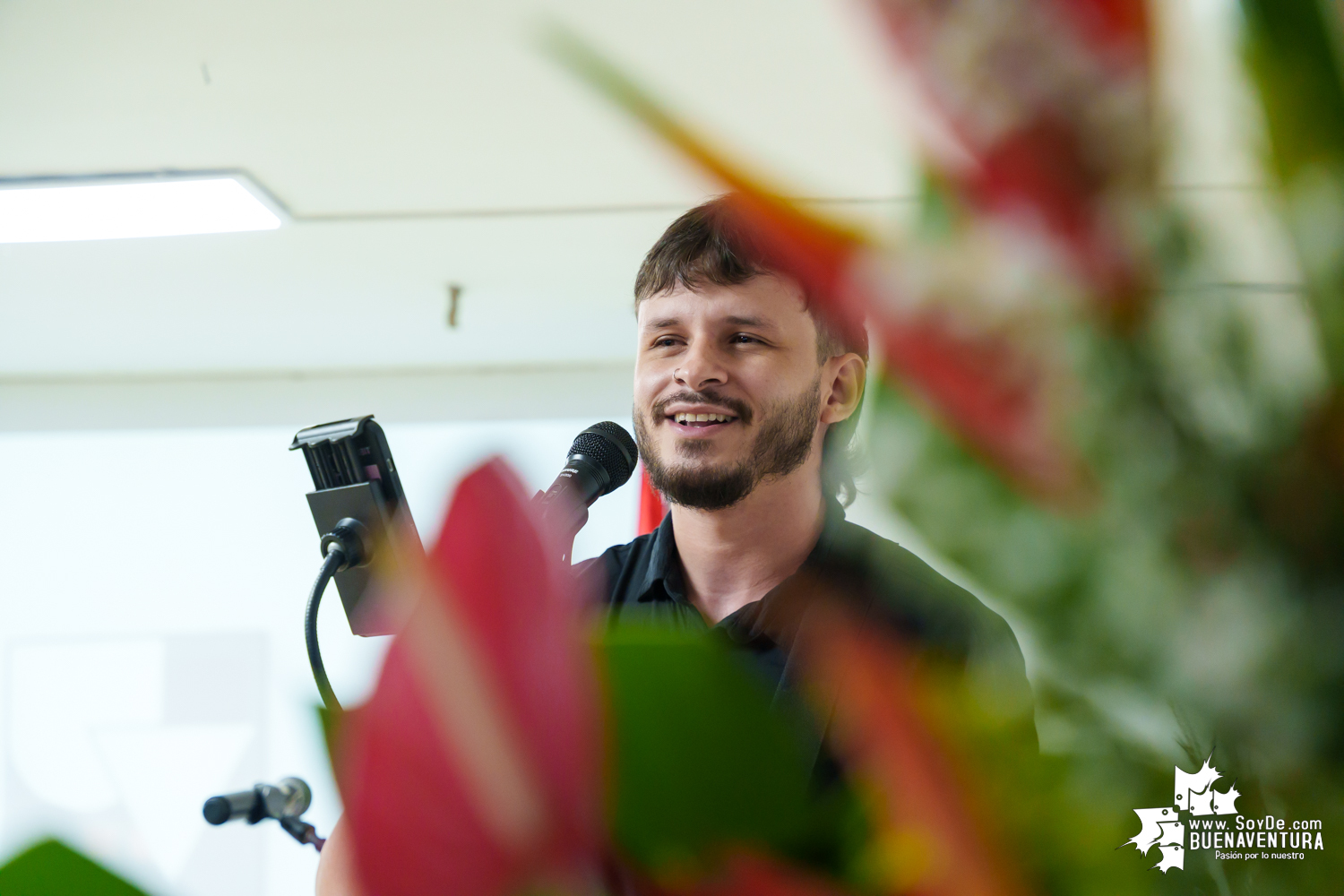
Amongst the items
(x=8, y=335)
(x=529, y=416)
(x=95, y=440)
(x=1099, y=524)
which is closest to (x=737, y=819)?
(x=1099, y=524)

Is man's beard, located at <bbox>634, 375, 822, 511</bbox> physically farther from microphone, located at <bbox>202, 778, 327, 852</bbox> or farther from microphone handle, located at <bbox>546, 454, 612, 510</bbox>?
microphone, located at <bbox>202, 778, 327, 852</bbox>

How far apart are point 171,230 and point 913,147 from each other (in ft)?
9.91

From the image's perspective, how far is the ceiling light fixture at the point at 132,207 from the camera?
7.90ft

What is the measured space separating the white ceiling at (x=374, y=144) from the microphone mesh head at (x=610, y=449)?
66 centimetres

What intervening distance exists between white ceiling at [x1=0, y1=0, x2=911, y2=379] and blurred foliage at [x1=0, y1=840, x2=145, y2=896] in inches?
44.8

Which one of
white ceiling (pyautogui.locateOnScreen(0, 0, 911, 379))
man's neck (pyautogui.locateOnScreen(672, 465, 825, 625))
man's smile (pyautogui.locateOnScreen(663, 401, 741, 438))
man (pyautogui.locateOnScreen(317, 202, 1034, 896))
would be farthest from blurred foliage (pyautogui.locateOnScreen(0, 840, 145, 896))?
white ceiling (pyautogui.locateOnScreen(0, 0, 911, 379))

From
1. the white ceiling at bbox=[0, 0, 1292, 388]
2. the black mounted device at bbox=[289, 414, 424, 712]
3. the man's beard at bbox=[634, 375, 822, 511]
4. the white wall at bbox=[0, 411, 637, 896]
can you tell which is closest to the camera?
the black mounted device at bbox=[289, 414, 424, 712]

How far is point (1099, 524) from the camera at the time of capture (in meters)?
0.05

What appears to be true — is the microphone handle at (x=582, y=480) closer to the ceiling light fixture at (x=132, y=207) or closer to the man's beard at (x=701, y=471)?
the man's beard at (x=701, y=471)

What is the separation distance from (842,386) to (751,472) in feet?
2.08

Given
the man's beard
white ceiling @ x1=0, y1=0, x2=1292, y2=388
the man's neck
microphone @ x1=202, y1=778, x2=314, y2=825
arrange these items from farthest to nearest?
white ceiling @ x1=0, y1=0, x2=1292, y2=388 < the man's neck < the man's beard < microphone @ x1=202, y1=778, x2=314, y2=825

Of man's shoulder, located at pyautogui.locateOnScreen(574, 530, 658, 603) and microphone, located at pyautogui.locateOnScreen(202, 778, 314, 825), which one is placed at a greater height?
man's shoulder, located at pyautogui.locateOnScreen(574, 530, 658, 603)

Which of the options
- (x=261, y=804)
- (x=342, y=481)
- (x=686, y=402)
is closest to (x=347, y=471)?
(x=342, y=481)

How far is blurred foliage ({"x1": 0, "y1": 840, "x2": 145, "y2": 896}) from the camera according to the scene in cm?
7
